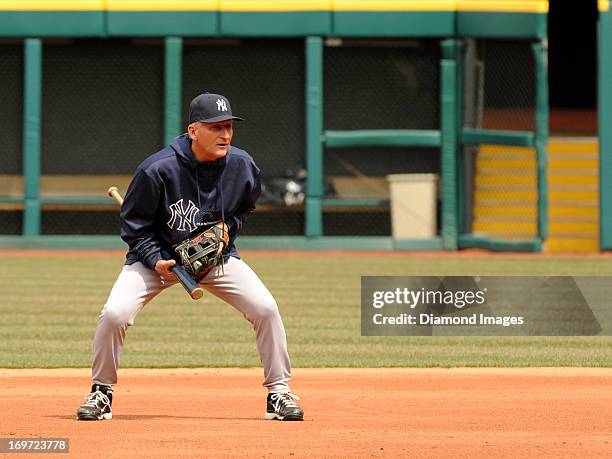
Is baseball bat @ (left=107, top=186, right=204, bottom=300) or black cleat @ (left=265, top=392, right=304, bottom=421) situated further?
black cleat @ (left=265, top=392, right=304, bottom=421)

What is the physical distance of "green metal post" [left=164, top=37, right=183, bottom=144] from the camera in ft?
72.4

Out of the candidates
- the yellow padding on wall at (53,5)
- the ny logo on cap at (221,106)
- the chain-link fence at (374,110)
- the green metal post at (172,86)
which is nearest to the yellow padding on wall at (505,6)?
the chain-link fence at (374,110)

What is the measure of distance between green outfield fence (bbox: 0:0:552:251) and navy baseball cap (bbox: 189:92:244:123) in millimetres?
14069

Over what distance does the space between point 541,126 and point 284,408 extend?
13553mm

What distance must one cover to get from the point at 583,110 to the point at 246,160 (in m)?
24.0

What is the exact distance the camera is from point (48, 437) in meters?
7.09

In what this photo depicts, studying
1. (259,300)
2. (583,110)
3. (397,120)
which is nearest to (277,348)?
(259,300)

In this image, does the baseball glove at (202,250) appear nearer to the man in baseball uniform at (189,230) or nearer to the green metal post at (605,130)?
the man in baseball uniform at (189,230)

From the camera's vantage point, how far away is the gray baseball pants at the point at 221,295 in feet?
24.5

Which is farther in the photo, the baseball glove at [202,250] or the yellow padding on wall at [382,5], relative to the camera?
the yellow padding on wall at [382,5]

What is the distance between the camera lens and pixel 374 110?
22562 mm

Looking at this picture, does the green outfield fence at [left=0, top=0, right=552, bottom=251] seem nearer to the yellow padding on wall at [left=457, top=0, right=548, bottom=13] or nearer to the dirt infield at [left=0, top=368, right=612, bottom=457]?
→ the yellow padding on wall at [left=457, top=0, right=548, bottom=13]

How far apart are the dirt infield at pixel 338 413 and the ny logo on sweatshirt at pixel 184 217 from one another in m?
1.08

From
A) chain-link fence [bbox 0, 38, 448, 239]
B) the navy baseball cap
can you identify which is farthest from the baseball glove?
chain-link fence [bbox 0, 38, 448, 239]
